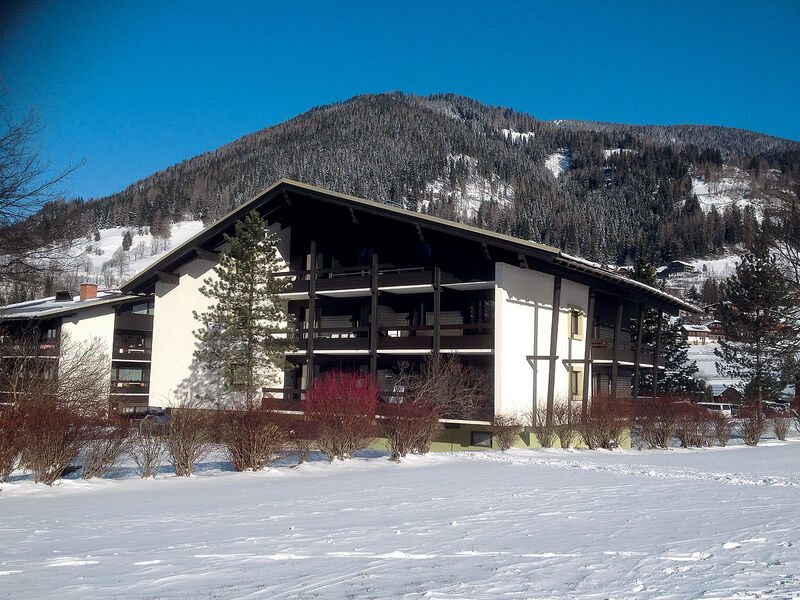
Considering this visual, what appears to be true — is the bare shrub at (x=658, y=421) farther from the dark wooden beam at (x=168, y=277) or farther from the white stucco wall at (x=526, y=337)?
the dark wooden beam at (x=168, y=277)

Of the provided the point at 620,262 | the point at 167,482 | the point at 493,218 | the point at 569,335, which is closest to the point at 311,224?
the point at 569,335

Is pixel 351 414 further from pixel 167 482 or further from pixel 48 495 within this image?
pixel 48 495

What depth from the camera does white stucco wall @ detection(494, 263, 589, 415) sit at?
27.1 m

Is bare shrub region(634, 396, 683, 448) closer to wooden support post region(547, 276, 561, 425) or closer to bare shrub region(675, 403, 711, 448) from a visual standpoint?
bare shrub region(675, 403, 711, 448)

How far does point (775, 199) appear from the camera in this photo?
3644 cm

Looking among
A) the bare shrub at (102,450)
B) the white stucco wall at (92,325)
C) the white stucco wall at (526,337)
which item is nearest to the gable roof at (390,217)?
the white stucco wall at (526,337)

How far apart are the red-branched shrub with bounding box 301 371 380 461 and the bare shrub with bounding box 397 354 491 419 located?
514 centimetres

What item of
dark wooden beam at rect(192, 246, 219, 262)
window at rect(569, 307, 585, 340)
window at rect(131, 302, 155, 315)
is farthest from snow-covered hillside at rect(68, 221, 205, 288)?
window at rect(569, 307, 585, 340)

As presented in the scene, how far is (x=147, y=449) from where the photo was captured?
54.8 ft

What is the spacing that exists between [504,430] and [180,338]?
1764 centimetres

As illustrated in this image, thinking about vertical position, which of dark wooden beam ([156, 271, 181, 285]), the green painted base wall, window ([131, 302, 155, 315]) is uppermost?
dark wooden beam ([156, 271, 181, 285])

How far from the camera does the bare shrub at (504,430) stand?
2397 cm

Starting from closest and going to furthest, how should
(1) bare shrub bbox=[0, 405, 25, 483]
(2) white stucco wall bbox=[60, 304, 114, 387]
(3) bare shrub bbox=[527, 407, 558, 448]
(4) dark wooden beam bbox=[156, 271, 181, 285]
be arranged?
(1) bare shrub bbox=[0, 405, 25, 483], (3) bare shrub bbox=[527, 407, 558, 448], (4) dark wooden beam bbox=[156, 271, 181, 285], (2) white stucco wall bbox=[60, 304, 114, 387]

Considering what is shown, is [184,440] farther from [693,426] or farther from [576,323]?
[576,323]
